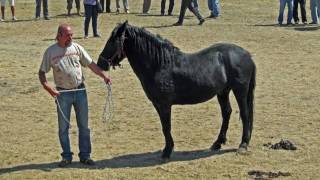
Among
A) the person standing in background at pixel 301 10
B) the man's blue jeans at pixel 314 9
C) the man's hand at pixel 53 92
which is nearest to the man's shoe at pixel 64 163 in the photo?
the man's hand at pixel 53 92

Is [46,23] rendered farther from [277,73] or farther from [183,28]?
[277,73]

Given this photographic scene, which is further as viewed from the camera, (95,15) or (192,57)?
(95,15)

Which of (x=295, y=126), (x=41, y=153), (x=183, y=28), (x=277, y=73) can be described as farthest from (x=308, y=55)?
(x=41, y=153)

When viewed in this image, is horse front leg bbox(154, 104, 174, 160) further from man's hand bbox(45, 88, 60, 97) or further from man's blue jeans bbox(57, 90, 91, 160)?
man's hand bbox(45, 88, 60, 97)

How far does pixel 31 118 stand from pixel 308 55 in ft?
28.4

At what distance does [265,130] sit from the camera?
11.3 meters

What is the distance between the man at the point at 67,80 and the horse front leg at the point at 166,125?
3.02ft

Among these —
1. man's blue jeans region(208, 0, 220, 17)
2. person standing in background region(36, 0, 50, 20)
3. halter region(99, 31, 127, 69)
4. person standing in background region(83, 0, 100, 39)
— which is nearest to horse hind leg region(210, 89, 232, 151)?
halter region(99, 31, 127, 69)

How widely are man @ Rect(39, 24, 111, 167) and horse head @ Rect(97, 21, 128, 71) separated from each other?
168 mm

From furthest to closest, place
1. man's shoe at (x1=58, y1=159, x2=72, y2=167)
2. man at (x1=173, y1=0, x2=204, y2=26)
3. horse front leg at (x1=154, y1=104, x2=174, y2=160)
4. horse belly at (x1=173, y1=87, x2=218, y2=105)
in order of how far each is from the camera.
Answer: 1. man at (x1=173, y1=0, x2=204, y2=26)
2. horse belly at (x1=173, y1=87, x2=218, y2=105)
3. horse front leg at (x1=154, y1=104, x2=174, y2=160)
4. man's shoe at (x1=58, y1=159, x2=72, y2=167)

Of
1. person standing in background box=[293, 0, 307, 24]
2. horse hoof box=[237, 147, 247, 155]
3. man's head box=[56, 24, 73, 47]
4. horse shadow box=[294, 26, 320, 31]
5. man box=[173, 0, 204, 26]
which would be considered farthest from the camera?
person standing in background box=[293, 0, 307, 24]

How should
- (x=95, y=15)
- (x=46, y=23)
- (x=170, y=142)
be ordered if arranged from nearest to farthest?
1. (x=170, y=142)
2. (x=95, y=15)
3. (x=46, y=23)

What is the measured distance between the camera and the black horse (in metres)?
9.34

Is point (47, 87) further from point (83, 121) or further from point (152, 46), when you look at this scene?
point (152, 46)
